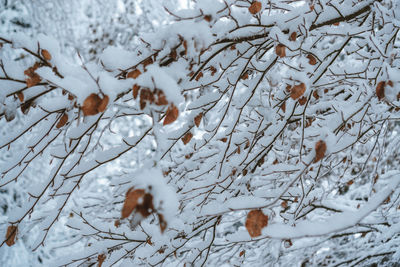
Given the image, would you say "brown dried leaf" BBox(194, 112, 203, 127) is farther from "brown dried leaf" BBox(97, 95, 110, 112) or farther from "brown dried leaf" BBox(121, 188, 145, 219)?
"brown dried leaf" BBox(121, 188, 145, 219)

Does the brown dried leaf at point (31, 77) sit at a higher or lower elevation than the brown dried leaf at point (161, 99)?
higher

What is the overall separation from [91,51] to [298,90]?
212 inches

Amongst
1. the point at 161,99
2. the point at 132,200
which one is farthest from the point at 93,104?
the point at 132,200

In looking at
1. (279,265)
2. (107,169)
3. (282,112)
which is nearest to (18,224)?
(282,112)

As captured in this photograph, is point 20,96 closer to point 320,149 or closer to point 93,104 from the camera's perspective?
point 93,104

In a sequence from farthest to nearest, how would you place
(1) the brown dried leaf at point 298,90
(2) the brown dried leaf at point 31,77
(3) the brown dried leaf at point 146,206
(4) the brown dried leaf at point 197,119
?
(4) the brown dried leaf at point 197,119
(1) the brown dried leaf at point 298,90
(2) the brown dried leaf at point 31,77
(3) the brown dried leaf at point 146,206

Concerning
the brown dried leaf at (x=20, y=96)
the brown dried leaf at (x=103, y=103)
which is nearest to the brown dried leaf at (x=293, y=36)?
the brown dried leaf at (x=103, y=103)

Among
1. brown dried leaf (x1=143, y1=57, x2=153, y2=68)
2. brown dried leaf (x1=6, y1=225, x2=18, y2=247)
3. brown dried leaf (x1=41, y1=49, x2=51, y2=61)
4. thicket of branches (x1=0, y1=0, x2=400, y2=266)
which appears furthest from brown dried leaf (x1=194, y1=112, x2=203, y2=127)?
brown dried leaf (x1=6, y1=225, x2=18, y2=247)

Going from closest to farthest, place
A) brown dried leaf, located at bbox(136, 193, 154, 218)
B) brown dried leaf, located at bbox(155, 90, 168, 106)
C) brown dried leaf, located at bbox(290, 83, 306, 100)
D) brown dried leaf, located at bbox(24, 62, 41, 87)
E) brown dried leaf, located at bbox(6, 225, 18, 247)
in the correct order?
brown dried leaf, located at bbox(136, 193, 154, 218)
brown dried leaf, located at bbox(155, 90, 168, 106)
brown dried leaf, located at bbox(24, 62, 41, 87)
brown dried leaf, located at bbox(290, 83, 306, 100)
brown dried leaf, located at bbox(6, 225, 18, 247)

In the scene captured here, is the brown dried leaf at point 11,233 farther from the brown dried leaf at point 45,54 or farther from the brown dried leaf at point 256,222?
the brown dried leaf at point 256,222

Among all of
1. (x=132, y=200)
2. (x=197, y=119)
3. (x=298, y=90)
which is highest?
(x=197, y=119)

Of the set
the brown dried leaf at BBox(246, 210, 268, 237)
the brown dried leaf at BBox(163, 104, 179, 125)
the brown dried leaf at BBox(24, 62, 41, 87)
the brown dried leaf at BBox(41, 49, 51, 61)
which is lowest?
the brown dried leaf at BBox(246, 210, 268, 237)

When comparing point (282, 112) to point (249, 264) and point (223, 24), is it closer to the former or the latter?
point (223, 24)

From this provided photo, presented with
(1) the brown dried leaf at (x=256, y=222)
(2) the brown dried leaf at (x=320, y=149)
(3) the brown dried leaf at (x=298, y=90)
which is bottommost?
(1) the brown dried leaf at (x=256, y=222)
